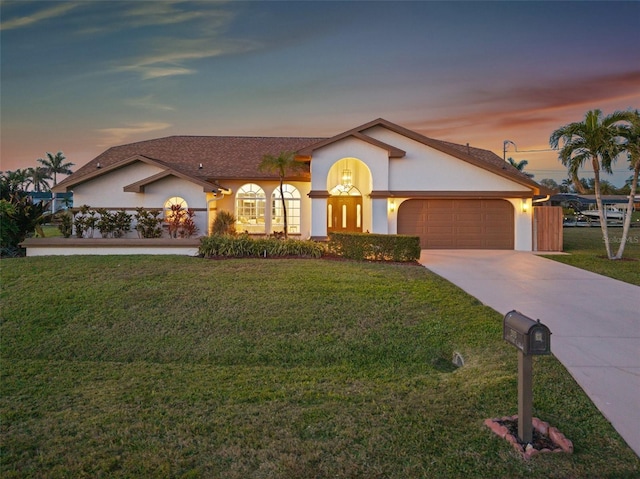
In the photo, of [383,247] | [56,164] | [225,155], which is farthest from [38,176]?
[383,247]

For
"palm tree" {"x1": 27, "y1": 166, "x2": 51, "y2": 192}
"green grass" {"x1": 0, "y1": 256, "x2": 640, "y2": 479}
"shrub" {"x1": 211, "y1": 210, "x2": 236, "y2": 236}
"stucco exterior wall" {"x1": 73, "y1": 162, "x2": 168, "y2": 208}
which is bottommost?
"green grass" {"x1": 0, "y1": 256, "x2": 640, "y2": 479}

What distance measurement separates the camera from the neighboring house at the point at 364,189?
17.2m

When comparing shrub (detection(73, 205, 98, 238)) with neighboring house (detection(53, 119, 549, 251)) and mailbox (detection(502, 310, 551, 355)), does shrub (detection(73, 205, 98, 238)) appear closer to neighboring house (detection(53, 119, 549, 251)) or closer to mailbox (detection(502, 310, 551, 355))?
neighboring house (detection(53, 119, 549, 251))

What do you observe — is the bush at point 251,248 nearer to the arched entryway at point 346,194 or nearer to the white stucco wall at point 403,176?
the white stucco wall at point 403,176

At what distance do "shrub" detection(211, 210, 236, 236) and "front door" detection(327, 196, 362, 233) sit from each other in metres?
4.54

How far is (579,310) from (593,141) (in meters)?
9.30

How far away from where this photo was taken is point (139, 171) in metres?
17.5

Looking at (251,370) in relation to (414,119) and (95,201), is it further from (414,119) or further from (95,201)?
(414,119)

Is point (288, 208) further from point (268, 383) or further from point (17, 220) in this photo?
point (268, 383)

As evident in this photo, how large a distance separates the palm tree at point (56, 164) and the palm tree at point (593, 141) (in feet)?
226

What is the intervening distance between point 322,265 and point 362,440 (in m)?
8.43

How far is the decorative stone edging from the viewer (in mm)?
A: 3727

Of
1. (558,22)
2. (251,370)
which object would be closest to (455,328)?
(251,370)

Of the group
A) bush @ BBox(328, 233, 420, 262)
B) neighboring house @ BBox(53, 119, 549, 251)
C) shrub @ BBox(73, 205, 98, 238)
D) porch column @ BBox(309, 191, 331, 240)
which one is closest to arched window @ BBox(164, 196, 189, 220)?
neighboring house @ BBox(53, 119, 549, 251)
